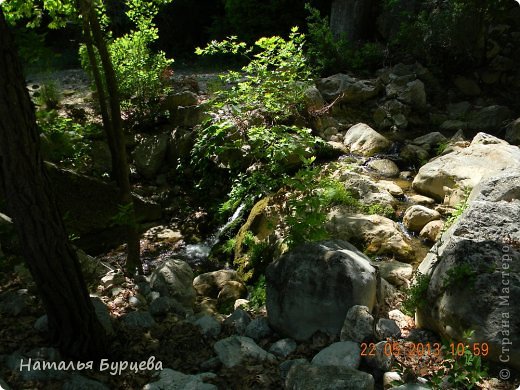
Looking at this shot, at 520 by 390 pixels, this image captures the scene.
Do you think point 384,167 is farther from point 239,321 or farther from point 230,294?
point 239,321

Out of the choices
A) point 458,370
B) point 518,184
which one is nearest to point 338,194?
point 518,184

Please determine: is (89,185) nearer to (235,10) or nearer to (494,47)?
(494,47)

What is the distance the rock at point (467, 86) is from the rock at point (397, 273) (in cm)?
634

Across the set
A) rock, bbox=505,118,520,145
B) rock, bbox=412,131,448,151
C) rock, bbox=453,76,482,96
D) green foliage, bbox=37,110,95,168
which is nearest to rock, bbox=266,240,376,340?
green foliage, bbox=37,110,95,168

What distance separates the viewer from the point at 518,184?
450 cm

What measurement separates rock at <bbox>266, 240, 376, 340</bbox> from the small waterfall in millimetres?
2894

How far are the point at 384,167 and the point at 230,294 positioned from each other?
12.7 feet

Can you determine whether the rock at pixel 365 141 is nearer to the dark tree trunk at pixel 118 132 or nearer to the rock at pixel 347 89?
the rock at pixel 347 89

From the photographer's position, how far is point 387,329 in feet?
12.5

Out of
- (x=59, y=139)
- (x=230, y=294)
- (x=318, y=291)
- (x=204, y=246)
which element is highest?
(x=59, y=139)

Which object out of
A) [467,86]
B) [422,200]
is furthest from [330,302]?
[467,86]

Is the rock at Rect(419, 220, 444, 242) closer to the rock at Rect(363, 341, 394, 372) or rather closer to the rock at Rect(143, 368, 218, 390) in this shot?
the rock at Rect(363, 341, 394, 372)

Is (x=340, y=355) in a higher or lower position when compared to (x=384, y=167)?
lower

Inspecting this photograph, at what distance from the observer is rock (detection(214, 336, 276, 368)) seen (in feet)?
11.9
